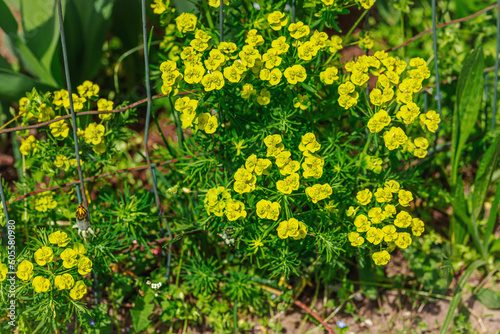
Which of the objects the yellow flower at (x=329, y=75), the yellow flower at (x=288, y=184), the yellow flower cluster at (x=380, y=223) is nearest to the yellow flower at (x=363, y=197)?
the yellow flower cluster at (x=380, y=223)

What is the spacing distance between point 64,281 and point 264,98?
0.84m

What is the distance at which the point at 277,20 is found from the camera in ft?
5.06

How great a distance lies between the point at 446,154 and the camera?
7.41ft

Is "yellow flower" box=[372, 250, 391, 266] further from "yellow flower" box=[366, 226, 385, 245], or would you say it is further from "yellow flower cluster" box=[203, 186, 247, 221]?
"yellow flower cluster" box=[203, 186, 247, 221]

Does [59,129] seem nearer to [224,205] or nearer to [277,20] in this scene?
[224,205]

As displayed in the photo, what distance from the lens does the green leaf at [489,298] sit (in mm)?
2010

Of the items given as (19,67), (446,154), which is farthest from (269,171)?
(19,67)

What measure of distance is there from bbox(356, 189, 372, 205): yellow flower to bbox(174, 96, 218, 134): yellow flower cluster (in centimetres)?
51

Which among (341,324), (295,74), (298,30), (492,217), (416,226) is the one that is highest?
(298,30)

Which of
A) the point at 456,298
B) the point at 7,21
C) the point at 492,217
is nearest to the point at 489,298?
the point at 456,298

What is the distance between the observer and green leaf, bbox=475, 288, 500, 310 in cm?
201

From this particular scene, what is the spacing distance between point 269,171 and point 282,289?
0.69 metres

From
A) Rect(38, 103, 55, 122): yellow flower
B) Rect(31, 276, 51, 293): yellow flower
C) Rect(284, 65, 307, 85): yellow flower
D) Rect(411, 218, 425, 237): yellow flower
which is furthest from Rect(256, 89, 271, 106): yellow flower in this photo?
Rect(31, 276, 51, 293): yellow flower

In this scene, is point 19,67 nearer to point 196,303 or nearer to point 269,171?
point 196,303
